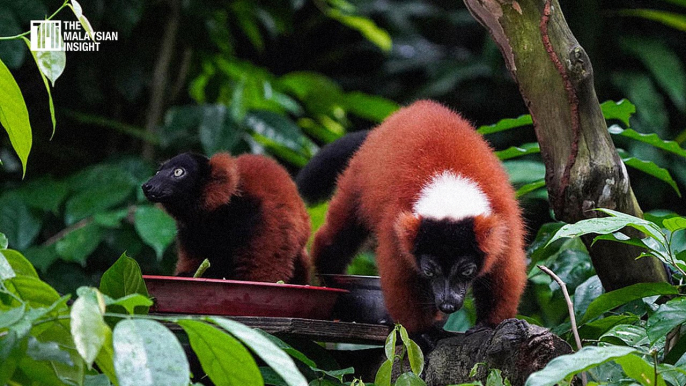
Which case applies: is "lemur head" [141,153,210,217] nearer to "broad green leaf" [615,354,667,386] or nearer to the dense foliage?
the dense foliage

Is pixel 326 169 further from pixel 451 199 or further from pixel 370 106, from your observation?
pixel 370 106

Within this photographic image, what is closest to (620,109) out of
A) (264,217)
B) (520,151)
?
(520,151)

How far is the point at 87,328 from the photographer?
1210 mm

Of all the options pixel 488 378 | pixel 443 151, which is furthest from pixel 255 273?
pixel 488 378

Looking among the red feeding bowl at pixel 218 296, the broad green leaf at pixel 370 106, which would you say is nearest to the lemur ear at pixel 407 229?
the red feeding bowl at pixel 218 296

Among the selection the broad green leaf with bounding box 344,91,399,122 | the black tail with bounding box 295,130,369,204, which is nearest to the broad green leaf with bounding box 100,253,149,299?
the black tail with bounding box 295,130,369,204

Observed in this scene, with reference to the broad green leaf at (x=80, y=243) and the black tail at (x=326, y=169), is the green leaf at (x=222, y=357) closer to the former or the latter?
the black tail at (x=326, y=169)

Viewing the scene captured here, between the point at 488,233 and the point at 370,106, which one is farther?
the point at 370,106

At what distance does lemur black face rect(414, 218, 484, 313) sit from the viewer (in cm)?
244

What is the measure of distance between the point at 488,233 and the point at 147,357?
1402 millimetres

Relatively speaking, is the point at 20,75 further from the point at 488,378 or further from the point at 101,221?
the point at 488,378

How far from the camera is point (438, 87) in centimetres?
694

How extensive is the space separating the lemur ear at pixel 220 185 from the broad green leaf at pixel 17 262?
3.88ft

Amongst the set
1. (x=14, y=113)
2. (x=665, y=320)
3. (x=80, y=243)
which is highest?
(x=14, y=113)
